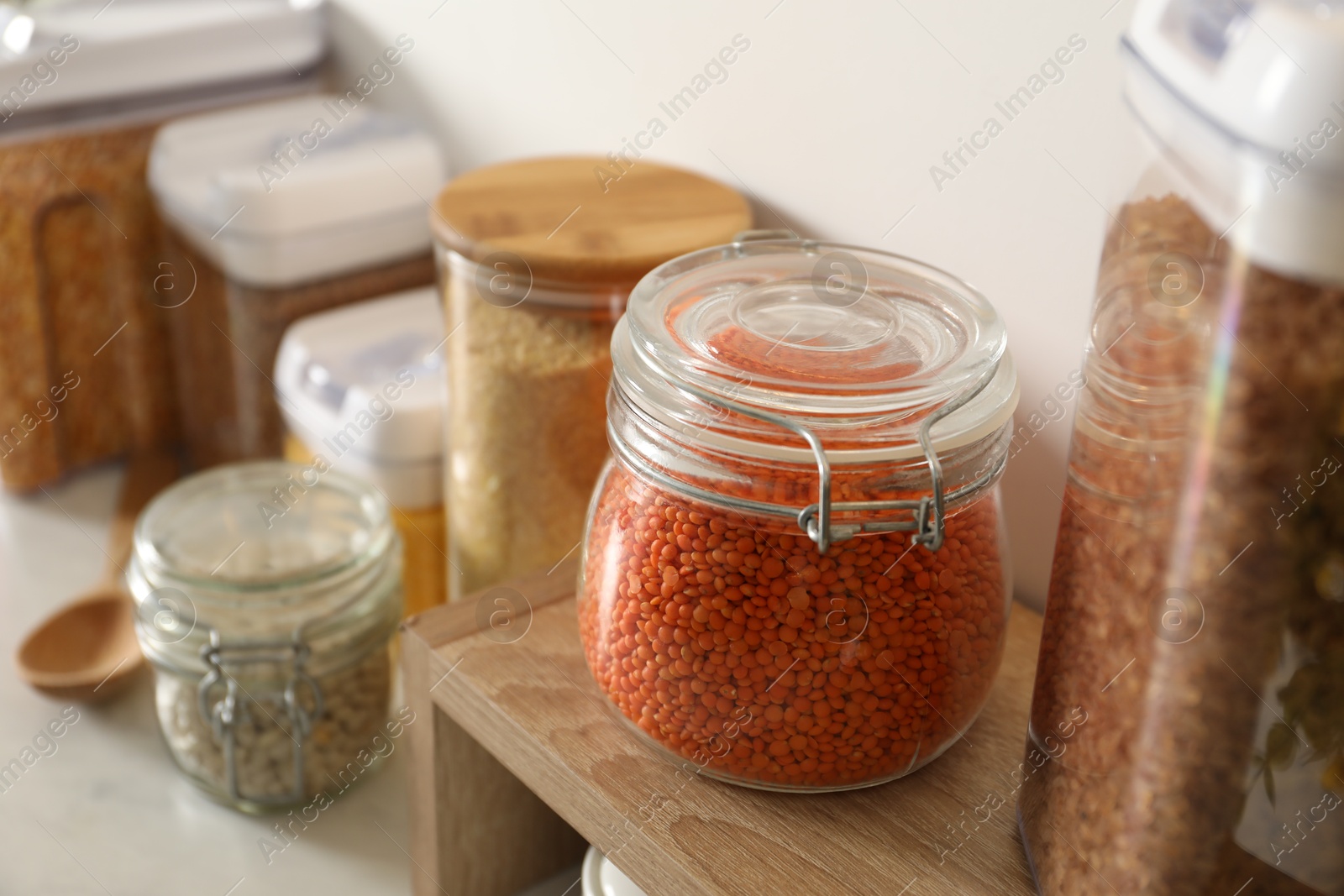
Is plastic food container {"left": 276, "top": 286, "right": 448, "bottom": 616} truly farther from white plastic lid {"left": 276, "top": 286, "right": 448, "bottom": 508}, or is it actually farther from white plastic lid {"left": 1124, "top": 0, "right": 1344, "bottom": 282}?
white plastic lid {"left": 1124, "top": 0, "right": 1344, "bottom": 282}

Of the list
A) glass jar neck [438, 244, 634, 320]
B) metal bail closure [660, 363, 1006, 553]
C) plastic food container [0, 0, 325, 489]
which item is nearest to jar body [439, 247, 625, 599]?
glass jar neck [438, 244, 634, 320]

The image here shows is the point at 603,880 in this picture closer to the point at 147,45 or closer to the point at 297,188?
the point at 297,188

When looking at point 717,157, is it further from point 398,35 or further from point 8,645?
point 8,645

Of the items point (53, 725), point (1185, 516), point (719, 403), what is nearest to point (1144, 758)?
point (1185, 516)

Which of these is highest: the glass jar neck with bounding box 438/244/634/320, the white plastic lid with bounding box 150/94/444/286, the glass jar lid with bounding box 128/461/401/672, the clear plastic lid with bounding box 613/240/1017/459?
the clear plastic lid with bounding box 613/240/1017/459

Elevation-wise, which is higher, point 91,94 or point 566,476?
point 91,94

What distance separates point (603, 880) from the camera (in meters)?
0.59

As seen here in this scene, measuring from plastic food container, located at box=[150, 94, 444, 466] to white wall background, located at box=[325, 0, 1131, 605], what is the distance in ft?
0.52

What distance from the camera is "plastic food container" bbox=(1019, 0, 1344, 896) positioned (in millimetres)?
299

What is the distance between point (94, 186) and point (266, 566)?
1.35 ft

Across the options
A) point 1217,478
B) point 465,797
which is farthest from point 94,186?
point 1217,478

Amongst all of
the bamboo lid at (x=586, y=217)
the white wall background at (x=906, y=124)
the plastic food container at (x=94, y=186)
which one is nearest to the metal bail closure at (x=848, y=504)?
the white wall background at (x=906, y=124)

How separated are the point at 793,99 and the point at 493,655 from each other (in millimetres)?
347

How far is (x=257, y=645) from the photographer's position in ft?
2.28
